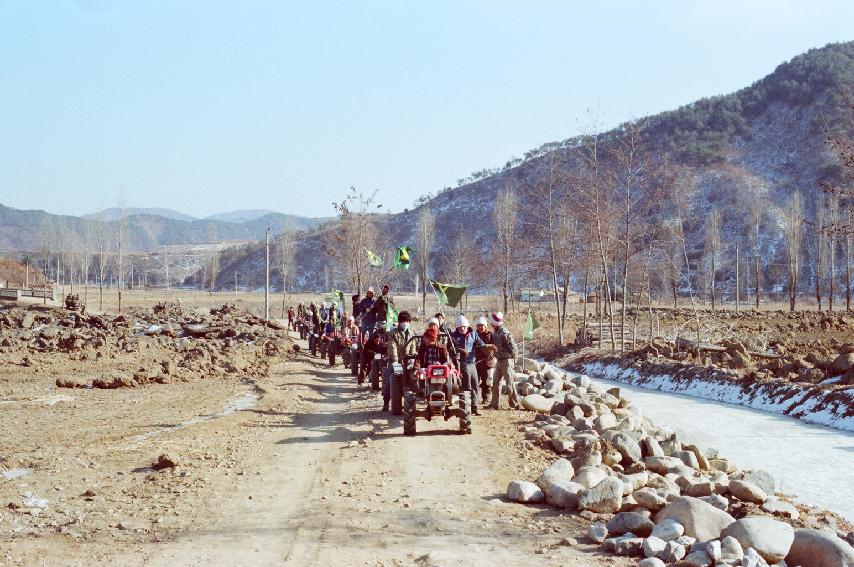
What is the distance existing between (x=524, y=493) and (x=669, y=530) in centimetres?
192

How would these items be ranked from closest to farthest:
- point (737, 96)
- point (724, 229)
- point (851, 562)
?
point (851, 562) → point (724, 229) → point (737, 96)

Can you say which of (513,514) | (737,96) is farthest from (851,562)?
(737,96)

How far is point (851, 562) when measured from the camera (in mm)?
7344

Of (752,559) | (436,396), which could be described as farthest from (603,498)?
(436,396)

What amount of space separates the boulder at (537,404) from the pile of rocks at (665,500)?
1611 mm

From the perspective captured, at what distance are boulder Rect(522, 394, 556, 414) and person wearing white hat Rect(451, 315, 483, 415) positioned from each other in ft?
4.33

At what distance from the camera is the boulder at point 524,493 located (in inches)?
371

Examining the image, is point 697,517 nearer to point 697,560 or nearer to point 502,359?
point 697,560

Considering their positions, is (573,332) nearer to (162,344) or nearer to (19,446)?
(162,344)

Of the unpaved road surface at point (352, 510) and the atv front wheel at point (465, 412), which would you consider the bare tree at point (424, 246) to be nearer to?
the atv front wheel at point (465, 412)

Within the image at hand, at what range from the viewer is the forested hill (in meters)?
91.1

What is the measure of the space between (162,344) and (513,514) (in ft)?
72.3

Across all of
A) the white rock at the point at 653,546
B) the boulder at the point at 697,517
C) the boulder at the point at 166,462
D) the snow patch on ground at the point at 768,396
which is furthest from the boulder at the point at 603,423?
the snow patch on ground at the point at 768,396

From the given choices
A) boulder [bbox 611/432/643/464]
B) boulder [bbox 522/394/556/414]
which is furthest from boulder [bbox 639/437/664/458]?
boulder [bbox 522/394/556/414]
